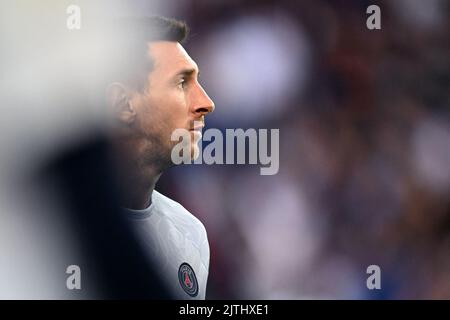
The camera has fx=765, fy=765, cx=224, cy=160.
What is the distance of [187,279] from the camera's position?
3.20 metres

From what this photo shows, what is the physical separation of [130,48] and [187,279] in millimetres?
993

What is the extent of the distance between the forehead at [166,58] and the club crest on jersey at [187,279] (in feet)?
2.66

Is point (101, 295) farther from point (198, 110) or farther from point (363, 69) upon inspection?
point (363, 69)

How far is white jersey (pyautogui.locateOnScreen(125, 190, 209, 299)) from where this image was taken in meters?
3.18

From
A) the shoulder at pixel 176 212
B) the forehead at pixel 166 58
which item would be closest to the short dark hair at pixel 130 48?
the forehead at pixel 166 58

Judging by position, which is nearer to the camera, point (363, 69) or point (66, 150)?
point (66, 150)

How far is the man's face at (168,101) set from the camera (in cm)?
318

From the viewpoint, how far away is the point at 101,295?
10.4 ft

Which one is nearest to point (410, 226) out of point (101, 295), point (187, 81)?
point (187, 81)

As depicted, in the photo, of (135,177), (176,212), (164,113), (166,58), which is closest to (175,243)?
(176,212)

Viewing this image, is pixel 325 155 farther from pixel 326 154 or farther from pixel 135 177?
pixel 135 177

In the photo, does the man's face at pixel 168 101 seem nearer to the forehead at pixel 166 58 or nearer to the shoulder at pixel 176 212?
the forehead at pixel 166 58

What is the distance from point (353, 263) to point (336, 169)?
0.41m
